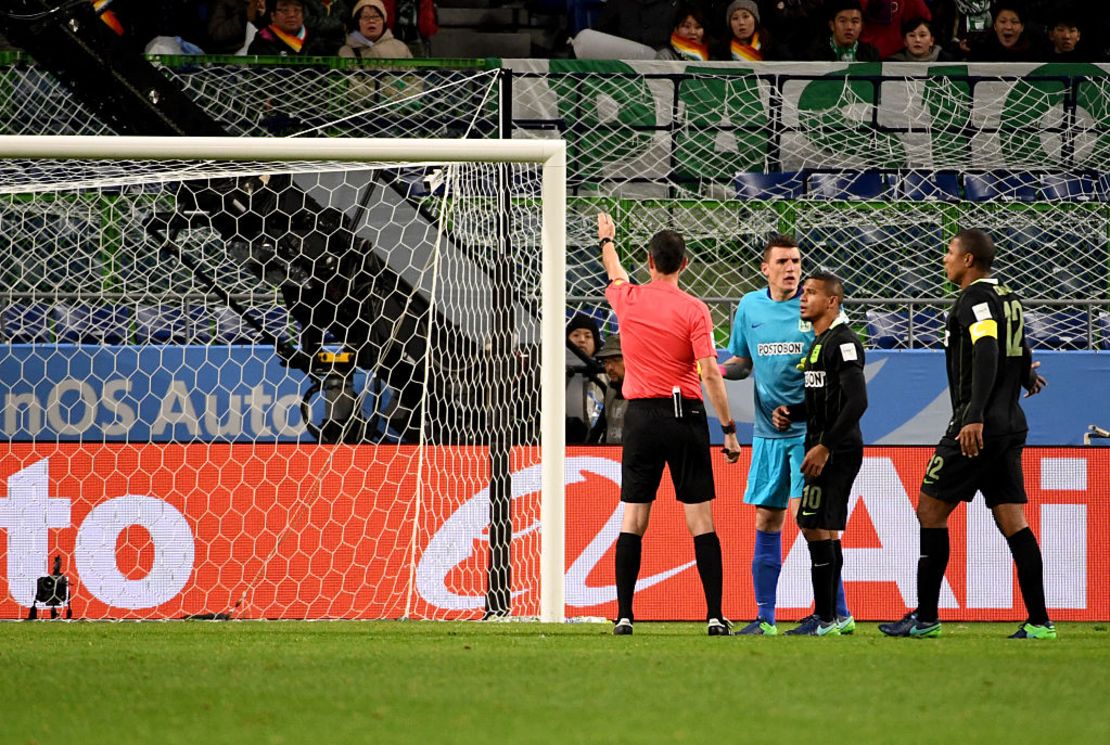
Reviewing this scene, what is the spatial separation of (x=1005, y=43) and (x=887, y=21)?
1043mm

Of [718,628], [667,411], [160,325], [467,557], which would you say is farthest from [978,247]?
[160,325]

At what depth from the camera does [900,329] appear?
1084cm

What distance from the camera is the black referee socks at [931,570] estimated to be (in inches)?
250

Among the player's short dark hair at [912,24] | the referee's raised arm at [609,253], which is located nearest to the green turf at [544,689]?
the referee's raised arm at [609,253]

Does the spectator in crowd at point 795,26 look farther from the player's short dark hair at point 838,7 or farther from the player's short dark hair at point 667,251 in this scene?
the player's short dark hair at point 667,251

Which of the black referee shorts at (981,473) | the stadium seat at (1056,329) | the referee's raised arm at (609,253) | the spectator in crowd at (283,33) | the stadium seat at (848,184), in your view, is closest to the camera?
the black referee shorts at (981,473)

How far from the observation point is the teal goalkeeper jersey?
22.5ft

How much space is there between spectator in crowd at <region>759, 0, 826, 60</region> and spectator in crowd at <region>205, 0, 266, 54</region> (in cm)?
443

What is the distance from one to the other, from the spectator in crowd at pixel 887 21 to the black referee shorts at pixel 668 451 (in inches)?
334

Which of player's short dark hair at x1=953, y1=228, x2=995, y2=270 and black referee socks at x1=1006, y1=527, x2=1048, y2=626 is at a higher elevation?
player's short dark hair at x1=953, y1=228, x2=995, y2=270

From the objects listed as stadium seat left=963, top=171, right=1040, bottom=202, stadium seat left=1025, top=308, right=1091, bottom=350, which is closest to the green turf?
stadium seat left=1025, top=308, right=1091, bottom=350

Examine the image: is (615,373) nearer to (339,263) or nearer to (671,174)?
(339,263)

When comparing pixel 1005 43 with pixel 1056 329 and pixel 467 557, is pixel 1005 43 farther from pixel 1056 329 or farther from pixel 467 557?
pixel 467 557

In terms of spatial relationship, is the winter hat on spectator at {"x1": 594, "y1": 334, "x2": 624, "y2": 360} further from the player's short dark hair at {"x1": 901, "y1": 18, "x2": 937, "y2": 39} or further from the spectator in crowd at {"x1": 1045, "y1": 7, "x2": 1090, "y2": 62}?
the spectator in crowd at {"x1": 1045, "y1": 7, "x2": 1090, "y2": 62}
